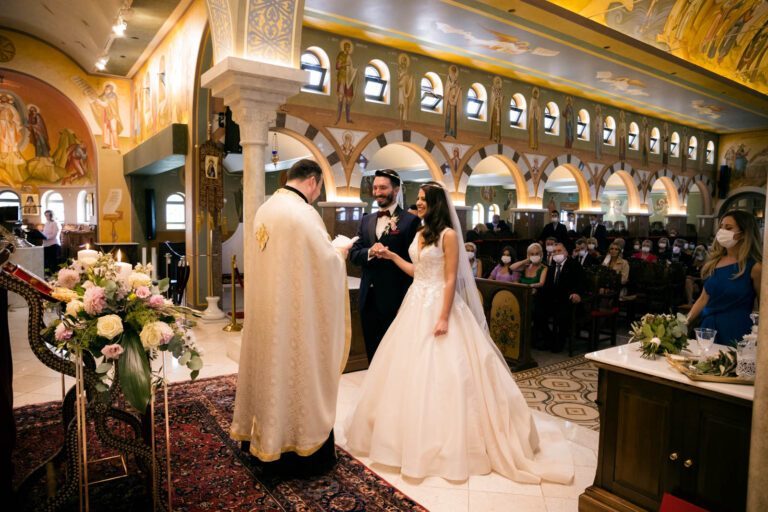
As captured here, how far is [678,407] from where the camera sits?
8.44ft

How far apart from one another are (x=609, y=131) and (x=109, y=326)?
58.2 ft

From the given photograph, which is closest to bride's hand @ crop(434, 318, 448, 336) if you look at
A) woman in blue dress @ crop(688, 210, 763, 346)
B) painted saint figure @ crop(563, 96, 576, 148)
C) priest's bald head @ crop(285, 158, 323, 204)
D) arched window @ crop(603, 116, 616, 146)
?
priest's bald head @ crop(285, 158, 323, 204)

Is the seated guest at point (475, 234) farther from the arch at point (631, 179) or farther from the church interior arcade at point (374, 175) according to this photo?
the arch at point (631, 179)

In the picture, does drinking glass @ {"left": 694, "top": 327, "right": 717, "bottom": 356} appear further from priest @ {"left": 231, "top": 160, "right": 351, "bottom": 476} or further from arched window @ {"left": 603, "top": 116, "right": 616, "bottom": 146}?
arched window @ {"left": 603, "top": 116, "right": 616, "bottom": 146}

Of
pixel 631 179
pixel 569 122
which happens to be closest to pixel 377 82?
pixel 569 122

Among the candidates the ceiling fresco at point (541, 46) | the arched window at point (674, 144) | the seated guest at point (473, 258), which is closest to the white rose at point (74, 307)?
the seated guest at point (473, 258)

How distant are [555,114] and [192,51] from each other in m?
10.3

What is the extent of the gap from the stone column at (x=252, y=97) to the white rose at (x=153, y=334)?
Result: 7.77ft

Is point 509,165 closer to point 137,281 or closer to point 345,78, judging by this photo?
point 345,78

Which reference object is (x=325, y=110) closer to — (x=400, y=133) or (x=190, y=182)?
(x=400, y=133)

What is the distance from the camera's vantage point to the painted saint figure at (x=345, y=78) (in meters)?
10.9

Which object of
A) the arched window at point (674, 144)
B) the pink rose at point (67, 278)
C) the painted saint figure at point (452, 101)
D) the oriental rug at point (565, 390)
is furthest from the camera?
the arched window at point (674, 144)

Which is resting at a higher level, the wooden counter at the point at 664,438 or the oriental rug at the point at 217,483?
the wooden counter at the point at 664,438

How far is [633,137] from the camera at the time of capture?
1806cm
